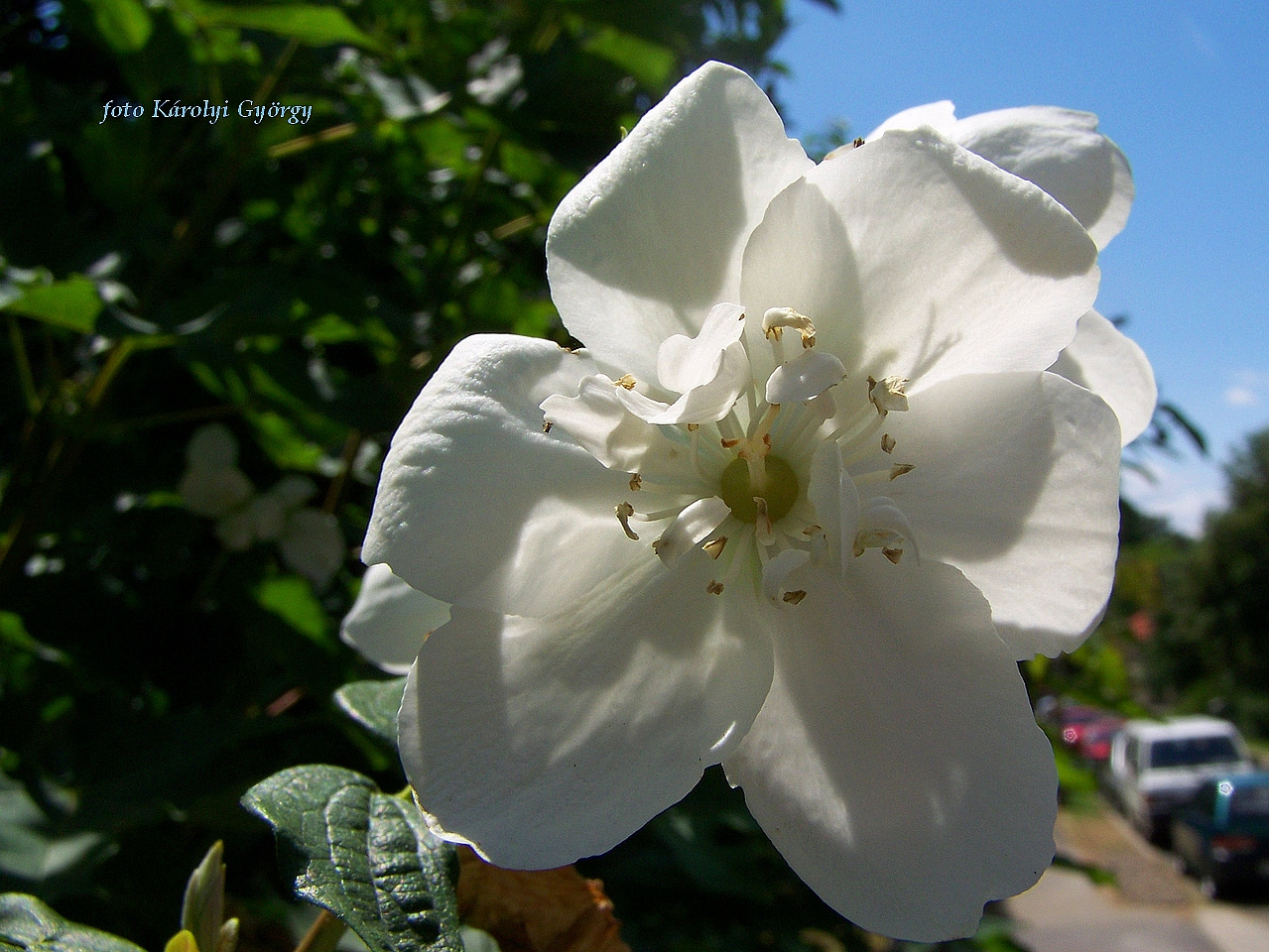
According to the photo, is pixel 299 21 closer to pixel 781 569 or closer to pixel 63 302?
pixel 63 302

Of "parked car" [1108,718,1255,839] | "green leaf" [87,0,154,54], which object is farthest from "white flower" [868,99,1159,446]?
"parked car" [1108,718,1255,839]

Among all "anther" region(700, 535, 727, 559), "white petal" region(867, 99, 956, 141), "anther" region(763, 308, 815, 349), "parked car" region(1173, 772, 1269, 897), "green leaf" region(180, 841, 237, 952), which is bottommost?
"parked car" region(1173, 772, 1269, 897)

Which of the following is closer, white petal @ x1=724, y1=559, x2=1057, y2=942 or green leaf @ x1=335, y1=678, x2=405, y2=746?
white petal @ x1=724, y1=559, x2=1057, y2=942

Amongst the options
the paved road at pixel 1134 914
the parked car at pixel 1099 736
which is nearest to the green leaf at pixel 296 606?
the paved road at pixel 1134 914

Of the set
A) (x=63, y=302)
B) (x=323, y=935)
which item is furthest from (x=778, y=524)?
(x=63, y=302)

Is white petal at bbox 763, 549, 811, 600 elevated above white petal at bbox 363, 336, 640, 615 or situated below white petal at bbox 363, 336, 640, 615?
below

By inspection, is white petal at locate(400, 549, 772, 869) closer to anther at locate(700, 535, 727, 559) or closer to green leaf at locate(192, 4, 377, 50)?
anther at locate(700, 535, 727, 559)
